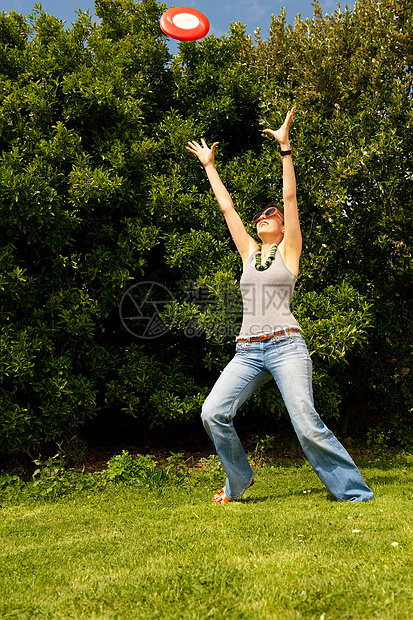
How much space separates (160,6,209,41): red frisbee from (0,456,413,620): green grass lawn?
5025 mm

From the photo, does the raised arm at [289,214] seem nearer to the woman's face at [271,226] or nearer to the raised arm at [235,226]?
the woman's face at [271,226]

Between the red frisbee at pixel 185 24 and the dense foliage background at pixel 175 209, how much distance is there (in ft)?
2.68

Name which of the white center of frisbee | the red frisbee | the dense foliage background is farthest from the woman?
the white center of frisbee

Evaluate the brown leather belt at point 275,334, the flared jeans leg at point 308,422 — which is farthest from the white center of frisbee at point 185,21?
the flared jeans leg at point 308,422

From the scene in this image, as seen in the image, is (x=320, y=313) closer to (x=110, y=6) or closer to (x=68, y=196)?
(x=68, y=196)

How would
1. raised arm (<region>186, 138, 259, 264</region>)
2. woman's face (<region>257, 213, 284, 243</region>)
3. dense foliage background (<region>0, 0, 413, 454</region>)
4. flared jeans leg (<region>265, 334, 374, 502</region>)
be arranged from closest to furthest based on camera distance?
flared jeans leg (<region>265, 334, 374, 502</region>)
woman's face (<region>257, 213, 284, 243</region>)
raised arm (<region>186, 138, 259, 264</region>)
dense foliage background (<region>0, 0, 413, 454</region>)

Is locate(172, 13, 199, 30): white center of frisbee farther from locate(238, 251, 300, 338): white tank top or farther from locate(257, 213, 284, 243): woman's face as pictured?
locate(238, 251, 300, 338): white tank top

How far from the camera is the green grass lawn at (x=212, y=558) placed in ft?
7.65

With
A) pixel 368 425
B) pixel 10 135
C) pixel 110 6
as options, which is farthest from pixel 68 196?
pixel 368 425

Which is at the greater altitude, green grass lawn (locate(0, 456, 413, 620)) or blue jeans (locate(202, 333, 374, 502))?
blue jeans (locate(202, 333, 374, 502))

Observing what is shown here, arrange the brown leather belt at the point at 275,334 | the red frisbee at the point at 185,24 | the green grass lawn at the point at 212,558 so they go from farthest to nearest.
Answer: the red frisbee at the point at 185,24, the brown leather belt at the point at 275,334, the green grass lawn at the point at 212,558

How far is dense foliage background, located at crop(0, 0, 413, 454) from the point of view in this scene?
224 inches

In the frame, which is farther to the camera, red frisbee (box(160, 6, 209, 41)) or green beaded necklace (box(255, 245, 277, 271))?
red frisbee (box(160, 6, 209, 41))

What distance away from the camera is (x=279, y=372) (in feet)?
13.0
